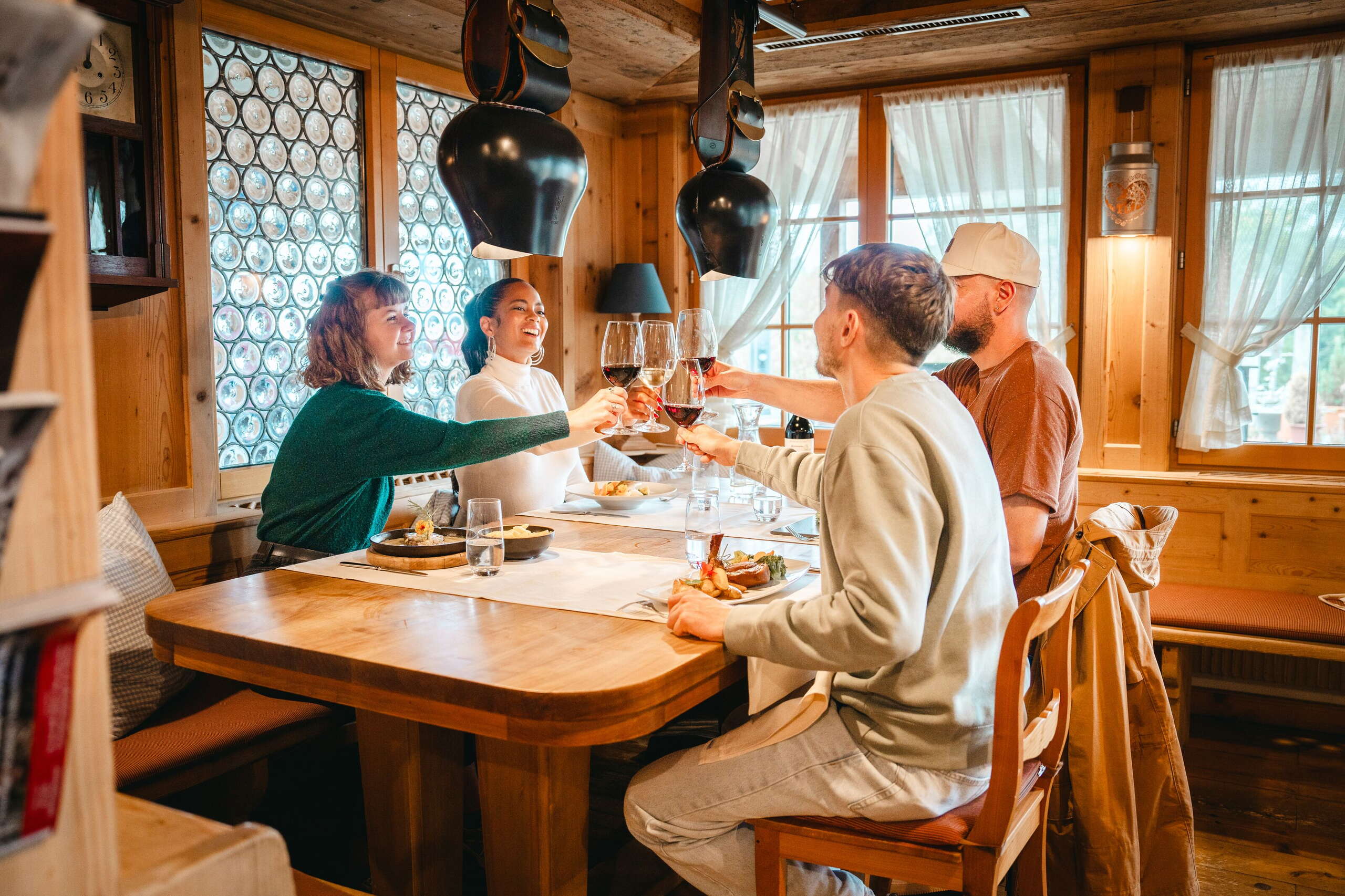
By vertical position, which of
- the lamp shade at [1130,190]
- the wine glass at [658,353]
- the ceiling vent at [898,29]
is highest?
the ceiling vent at [898,29]

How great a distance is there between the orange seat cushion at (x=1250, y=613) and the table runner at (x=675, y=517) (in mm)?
1113

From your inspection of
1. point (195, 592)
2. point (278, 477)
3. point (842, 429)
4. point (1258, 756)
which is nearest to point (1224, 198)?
point (1258, 756)

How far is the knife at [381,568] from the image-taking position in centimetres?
204

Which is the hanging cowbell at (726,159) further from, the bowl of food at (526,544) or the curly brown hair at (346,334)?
the curly brown hair at (346,334)

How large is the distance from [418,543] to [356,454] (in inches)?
17.1

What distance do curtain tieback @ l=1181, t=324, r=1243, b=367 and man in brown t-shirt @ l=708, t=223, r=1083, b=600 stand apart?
1850 mm

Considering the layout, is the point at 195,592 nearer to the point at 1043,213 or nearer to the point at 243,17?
the point at 243,17

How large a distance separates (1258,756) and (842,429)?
2698mm

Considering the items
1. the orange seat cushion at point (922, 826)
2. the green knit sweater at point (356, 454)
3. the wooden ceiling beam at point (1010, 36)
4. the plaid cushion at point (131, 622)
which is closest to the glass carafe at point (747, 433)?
the green knit sweater at point (356, 454)

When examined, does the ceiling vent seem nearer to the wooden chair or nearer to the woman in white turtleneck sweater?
the woman in white turtleneck sweater

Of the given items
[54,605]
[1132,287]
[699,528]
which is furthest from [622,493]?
[1132,287]

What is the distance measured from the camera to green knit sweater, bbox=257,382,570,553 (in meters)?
2.33

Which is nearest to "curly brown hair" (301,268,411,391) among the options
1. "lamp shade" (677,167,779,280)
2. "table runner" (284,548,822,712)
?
"table runner" (284,548,822,712)

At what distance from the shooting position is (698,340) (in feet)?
6.74
